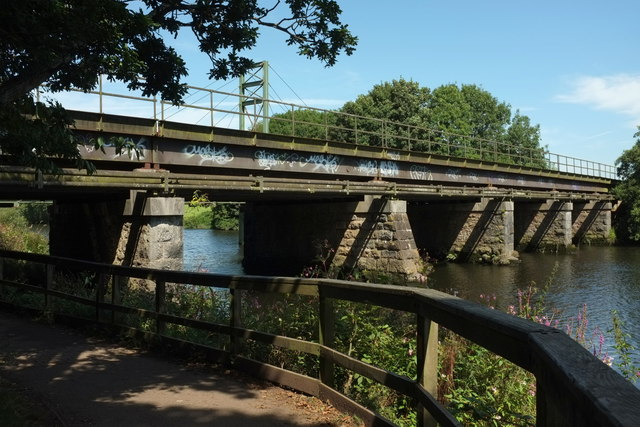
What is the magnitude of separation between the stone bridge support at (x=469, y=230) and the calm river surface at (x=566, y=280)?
1.09 meters

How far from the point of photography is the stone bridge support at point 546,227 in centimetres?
3259

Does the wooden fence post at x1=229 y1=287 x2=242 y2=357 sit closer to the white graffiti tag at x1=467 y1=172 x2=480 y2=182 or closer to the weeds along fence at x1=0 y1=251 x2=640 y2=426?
the weeds along fence at x1=0 y1=251 x2=640 y2=426

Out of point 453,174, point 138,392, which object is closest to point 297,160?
point 453,174

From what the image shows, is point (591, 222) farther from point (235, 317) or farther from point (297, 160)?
point (235, 317)

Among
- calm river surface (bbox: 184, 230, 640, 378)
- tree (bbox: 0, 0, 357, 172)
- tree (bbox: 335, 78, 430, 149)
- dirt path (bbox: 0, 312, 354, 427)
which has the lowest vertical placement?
calm river surface (bbox: 184, 230, 640, 378)

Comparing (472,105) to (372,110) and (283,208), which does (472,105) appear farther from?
(283,208)

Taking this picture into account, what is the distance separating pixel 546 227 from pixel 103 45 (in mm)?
33329

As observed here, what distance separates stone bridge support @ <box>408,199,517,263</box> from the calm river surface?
109 cm

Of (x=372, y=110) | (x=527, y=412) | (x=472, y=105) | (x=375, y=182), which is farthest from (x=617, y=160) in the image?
(x=527, y=412)

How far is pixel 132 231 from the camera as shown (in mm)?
12406

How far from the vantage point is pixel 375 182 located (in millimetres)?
20141

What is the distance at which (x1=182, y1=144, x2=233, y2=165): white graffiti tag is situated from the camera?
1423 centimetres

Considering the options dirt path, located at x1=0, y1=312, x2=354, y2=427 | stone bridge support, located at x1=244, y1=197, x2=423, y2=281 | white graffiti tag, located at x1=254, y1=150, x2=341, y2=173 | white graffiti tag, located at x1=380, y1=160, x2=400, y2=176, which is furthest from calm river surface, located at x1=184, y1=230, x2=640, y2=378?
dirt path, located at x1=0, y1=312, x2=354, y2=427

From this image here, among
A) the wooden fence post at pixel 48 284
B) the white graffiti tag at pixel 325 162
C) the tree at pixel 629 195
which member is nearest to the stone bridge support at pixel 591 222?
the tree at pixel 629 195
